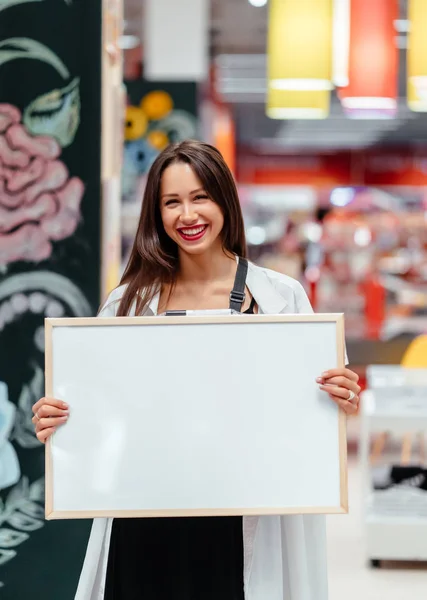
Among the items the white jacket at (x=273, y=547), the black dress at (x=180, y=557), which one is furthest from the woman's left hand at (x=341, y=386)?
the black dress at (x=180, y=557)

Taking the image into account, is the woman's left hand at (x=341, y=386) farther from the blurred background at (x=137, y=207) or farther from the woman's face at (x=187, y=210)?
the blurred background at (x=137, y=207)

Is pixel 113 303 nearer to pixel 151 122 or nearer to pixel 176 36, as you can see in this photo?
pixel 176 36

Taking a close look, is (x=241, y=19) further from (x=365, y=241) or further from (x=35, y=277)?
(x=35, y=277)

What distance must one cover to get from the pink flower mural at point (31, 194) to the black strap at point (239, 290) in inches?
50.3

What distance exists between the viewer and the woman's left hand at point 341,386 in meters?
2.02

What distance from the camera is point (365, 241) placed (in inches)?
400

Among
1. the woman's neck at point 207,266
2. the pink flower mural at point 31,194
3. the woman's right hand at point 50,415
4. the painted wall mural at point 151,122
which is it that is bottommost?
the woman's right hand at point 50,415

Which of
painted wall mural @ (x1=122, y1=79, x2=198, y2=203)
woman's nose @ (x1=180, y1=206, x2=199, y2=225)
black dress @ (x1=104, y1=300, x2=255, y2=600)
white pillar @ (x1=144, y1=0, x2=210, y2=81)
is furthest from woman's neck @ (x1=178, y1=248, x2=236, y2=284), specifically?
painted wall mural @ (x1=122, y1=79, x2=198, y2=203)

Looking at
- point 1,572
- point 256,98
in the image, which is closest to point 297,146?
point 256,98

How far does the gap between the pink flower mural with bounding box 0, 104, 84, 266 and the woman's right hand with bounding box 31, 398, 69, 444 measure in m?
1.37

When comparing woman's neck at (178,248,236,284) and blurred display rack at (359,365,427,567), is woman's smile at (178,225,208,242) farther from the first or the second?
blurred display rack at (359,365,427,567)

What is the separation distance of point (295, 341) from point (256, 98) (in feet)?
43.6

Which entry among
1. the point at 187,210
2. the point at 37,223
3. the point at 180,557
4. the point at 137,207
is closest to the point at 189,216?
the point at 187,210

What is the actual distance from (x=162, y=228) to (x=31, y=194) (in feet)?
4.02
